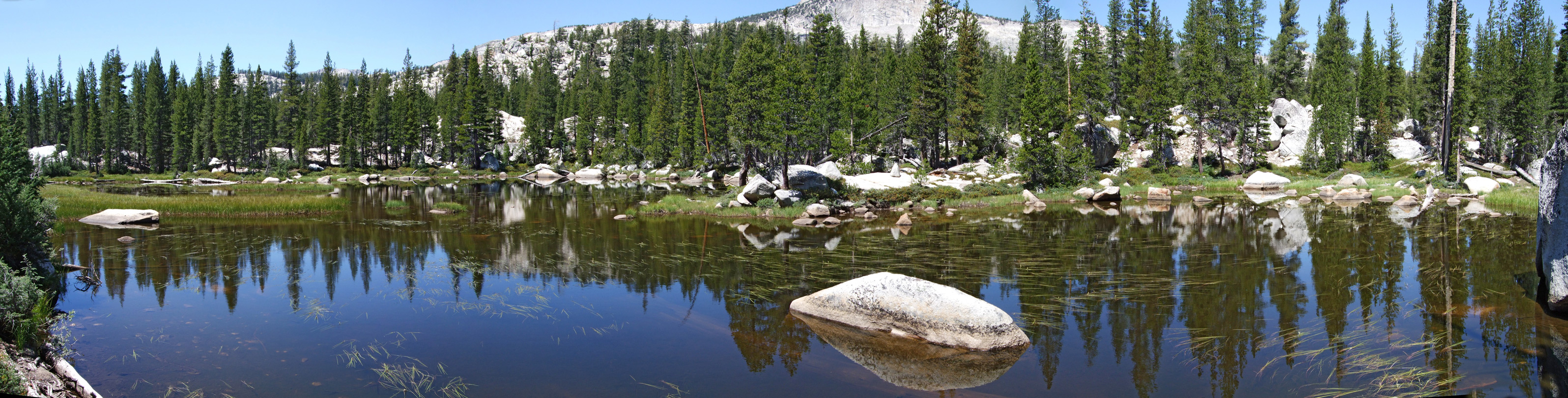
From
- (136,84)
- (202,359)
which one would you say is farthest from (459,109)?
(202,359)

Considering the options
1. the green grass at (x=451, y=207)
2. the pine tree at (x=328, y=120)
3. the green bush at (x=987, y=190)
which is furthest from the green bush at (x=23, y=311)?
the pine tree at (x=328, y=120)

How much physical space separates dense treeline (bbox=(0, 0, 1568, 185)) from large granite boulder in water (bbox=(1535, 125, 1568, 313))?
2866cm

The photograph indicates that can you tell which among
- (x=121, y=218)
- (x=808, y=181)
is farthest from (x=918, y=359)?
(x=121, y=218)

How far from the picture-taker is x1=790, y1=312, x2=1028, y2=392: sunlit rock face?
924 cm

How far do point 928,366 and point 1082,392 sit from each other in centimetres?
195

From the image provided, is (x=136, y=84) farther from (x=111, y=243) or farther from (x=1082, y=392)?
(x=1082, y=392)

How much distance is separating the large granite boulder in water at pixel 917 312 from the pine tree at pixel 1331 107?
58.4 meters

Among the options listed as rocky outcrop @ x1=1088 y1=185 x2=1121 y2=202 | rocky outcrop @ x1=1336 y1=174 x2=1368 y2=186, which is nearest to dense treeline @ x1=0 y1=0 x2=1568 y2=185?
rocky outcrop @ x1=1088 y1=185 x2=1121 y2=202

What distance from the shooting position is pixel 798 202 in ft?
112

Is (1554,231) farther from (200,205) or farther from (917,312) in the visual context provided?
(200,205)

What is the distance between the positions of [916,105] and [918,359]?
168ft

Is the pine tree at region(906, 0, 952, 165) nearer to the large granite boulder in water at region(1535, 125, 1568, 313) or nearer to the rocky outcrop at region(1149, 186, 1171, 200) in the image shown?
the rocky outcrop at region(1149, 186, 1171, 200)

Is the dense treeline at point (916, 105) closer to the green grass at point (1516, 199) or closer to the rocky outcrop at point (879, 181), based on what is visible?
the rocky outcrop at point (879, 181)

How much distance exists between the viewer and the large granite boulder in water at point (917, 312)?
1062 cm
